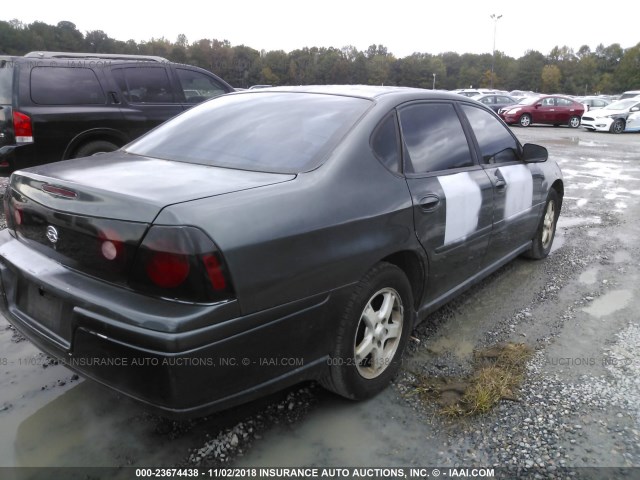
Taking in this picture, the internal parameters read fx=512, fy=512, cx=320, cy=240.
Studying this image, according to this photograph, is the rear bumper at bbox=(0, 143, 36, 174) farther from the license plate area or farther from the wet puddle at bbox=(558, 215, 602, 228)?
the wet puddle at bbox=(558, 215, 602, 228)

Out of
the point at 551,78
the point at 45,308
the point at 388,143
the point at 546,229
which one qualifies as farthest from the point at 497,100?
the point at 551,78

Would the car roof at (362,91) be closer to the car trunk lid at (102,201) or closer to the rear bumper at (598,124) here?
the car trunk lid at (102,201)

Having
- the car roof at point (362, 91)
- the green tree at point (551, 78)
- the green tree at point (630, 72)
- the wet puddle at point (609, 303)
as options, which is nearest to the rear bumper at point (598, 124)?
the wet puddle at point (609, 303)

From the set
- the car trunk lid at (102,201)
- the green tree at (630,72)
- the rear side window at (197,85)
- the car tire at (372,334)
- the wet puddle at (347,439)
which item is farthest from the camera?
the green tree at (630,72)

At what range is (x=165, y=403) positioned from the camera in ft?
6.07

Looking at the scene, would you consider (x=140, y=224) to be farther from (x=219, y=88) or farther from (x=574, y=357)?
(x=219, y=88)

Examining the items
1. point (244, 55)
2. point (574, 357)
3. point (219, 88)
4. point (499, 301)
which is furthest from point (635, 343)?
point (244, 55)

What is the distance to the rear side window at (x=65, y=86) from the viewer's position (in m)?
6.31

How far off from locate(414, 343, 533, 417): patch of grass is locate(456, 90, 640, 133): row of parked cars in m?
21.1

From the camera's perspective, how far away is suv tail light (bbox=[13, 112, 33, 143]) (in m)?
6.05

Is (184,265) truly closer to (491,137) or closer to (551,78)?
(491,137)

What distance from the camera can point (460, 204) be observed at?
10.1ft

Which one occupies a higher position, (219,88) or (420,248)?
(219,88)

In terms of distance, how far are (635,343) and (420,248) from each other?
5.65 ft
